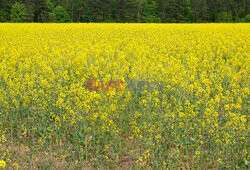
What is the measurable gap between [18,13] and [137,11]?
2873 centimetres

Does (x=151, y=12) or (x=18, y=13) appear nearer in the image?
(x=18, y=13)

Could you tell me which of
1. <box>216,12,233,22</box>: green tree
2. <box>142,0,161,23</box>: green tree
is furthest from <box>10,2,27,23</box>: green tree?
<box>216,12,233,22</box>: green tree

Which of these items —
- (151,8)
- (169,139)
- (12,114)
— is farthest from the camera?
(151,8)

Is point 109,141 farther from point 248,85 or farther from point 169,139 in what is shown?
point 248,85

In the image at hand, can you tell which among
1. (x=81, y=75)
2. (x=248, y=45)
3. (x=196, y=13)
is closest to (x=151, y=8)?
(x=196, y=13)

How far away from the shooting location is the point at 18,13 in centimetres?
5591

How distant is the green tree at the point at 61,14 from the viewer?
211ft

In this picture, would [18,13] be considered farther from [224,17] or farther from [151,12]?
[224,17]

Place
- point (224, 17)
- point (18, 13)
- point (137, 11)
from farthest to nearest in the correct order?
point (137, 11), point (224, 17), point (18, 13)

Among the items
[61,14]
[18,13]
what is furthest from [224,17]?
Answer: [18,13]

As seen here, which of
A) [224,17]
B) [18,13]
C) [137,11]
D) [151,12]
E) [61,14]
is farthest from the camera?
[151,12]

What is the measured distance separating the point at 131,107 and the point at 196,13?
64.9 meters

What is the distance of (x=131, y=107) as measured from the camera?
7.77m

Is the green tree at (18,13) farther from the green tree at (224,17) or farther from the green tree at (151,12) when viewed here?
the green tree at (224,17)
